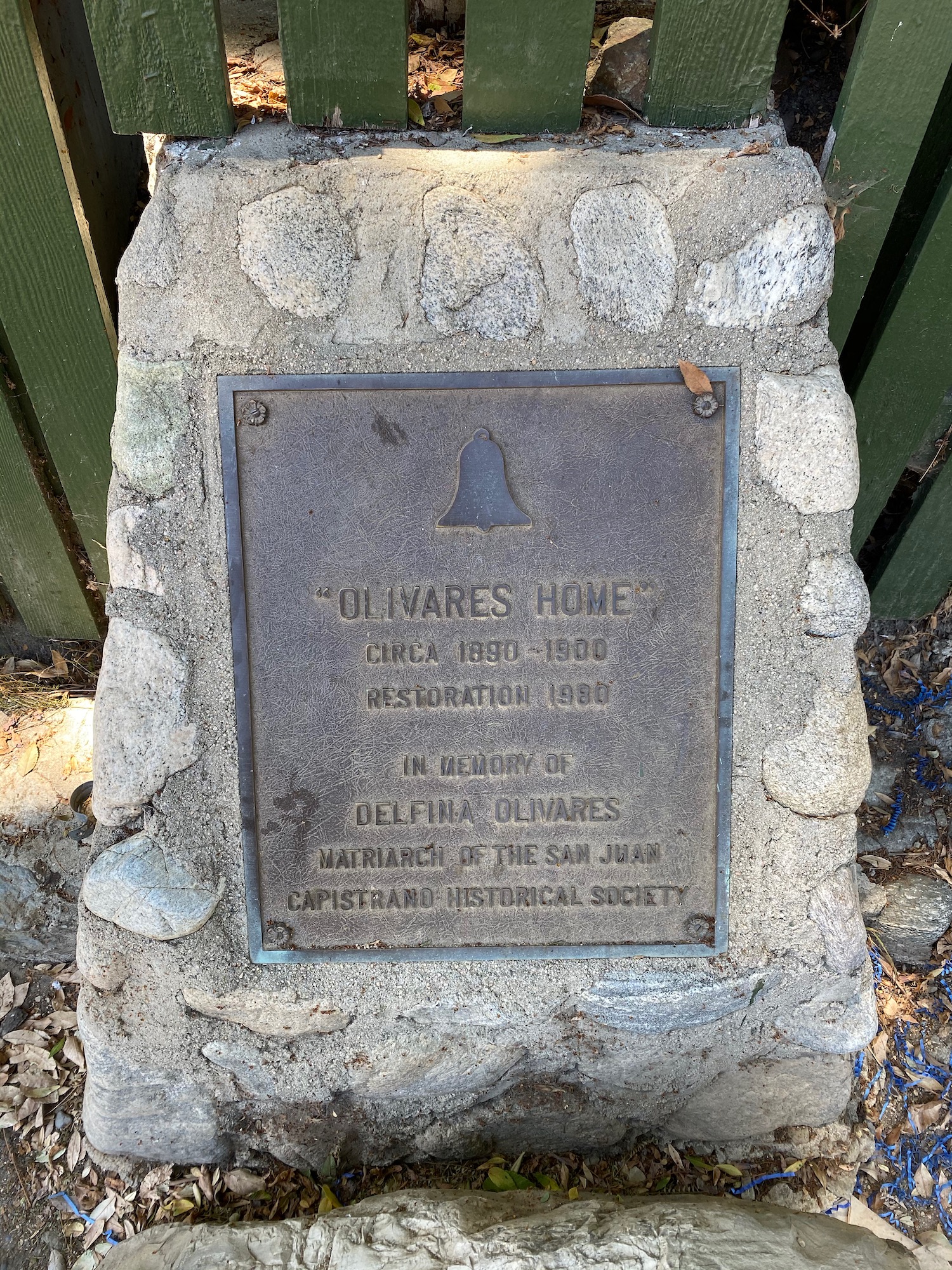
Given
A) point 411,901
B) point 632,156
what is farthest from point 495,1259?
point 632,156

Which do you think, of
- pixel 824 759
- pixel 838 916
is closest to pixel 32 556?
pixel 824 759

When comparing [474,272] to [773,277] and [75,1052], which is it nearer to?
[773,277]

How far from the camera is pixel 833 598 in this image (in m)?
1.71

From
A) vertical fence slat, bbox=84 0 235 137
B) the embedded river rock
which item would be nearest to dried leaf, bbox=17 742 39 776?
the embedded river rock

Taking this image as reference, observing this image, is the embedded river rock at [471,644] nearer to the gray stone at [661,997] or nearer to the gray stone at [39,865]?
the gray stone at [661,997]

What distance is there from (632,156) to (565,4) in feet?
0.96

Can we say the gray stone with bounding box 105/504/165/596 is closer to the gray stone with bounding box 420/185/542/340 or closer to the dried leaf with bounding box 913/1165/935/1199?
the gray stone with bounding box 420/185/542/340

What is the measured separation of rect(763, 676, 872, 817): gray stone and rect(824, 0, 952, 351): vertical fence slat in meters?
1.03

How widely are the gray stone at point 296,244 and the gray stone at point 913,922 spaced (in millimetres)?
2197

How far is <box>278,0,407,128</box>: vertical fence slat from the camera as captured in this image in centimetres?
153

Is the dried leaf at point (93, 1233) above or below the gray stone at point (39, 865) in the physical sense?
below

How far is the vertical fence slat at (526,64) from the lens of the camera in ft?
5.04

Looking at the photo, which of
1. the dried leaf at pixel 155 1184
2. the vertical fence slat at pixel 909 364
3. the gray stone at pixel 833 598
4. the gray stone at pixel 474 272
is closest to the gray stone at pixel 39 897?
the dried leaf at pixel 155 1184

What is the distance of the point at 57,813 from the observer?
2379 mm
